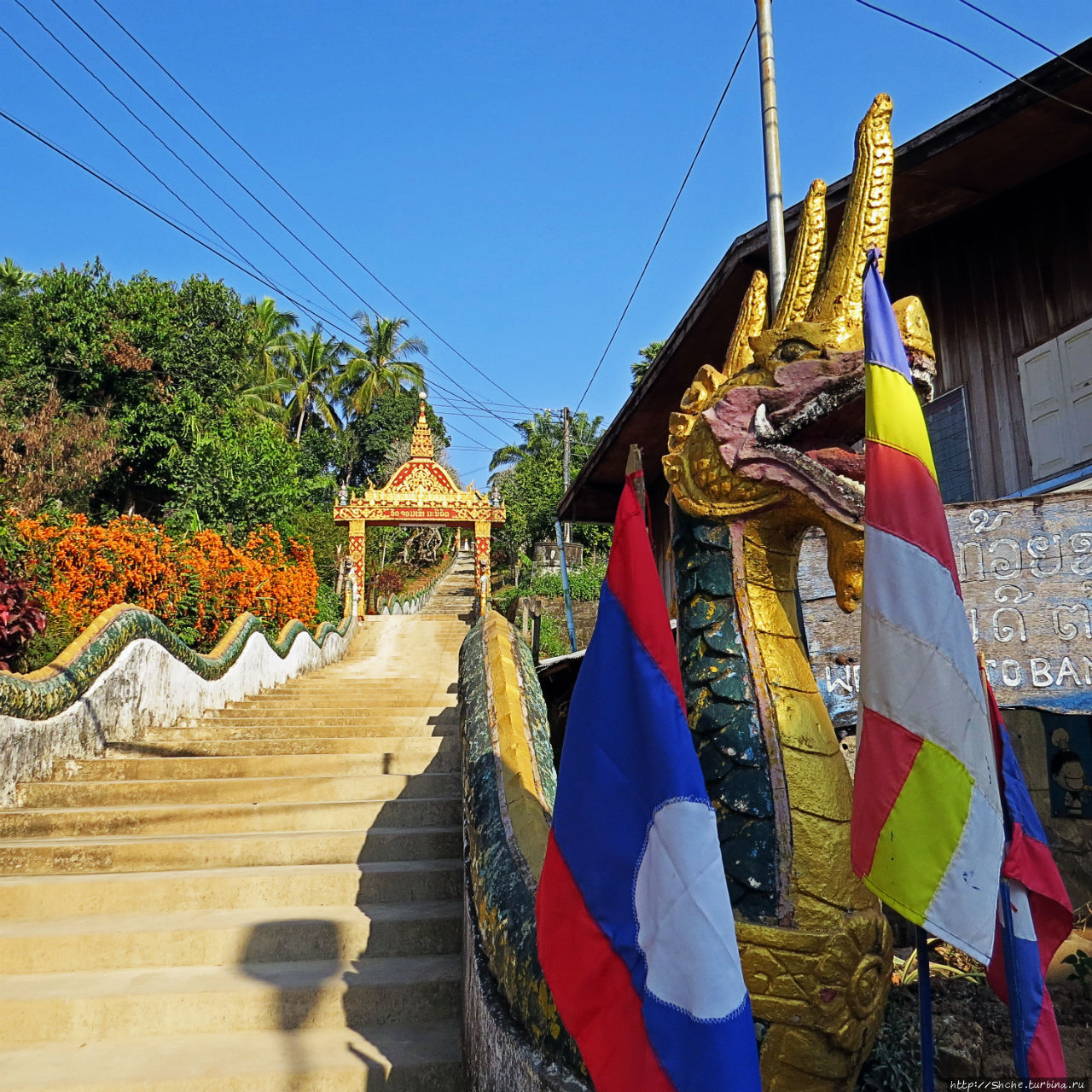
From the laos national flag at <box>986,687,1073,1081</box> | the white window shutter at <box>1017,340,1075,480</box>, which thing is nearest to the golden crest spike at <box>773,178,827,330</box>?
the laos national flag at <box>986,687,1073,1081</box>

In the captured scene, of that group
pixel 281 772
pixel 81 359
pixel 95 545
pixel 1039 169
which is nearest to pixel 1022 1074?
pixel 281 772

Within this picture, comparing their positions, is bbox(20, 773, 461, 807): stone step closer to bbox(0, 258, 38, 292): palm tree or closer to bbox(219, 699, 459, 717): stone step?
bbox(219, 699, 459, 717): stone step

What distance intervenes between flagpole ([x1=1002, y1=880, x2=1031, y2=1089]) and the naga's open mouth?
861mm

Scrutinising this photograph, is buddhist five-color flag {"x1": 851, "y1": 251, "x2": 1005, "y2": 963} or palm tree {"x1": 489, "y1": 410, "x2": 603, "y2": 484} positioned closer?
buddhist five-color flag {"x1": 851, "y1": 251, "x2": 1005, "y2": 963}

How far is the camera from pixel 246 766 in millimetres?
4984

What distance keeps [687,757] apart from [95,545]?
9.68 meters

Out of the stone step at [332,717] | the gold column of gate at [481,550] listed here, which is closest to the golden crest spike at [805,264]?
the stone step at [332,717]

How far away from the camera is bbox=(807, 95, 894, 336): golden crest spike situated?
1.78 metres

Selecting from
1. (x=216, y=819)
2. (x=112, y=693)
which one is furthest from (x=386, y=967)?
(x=112, y=693)

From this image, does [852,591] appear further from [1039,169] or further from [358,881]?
[1039,169]

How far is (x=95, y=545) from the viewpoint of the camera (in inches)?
367

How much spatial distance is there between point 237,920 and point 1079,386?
16.8ft

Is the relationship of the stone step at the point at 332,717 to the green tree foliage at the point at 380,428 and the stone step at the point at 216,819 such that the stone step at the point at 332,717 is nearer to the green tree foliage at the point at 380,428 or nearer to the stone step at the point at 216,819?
the stone step at the point at 216,819

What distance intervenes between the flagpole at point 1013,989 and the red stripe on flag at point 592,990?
0.79m
